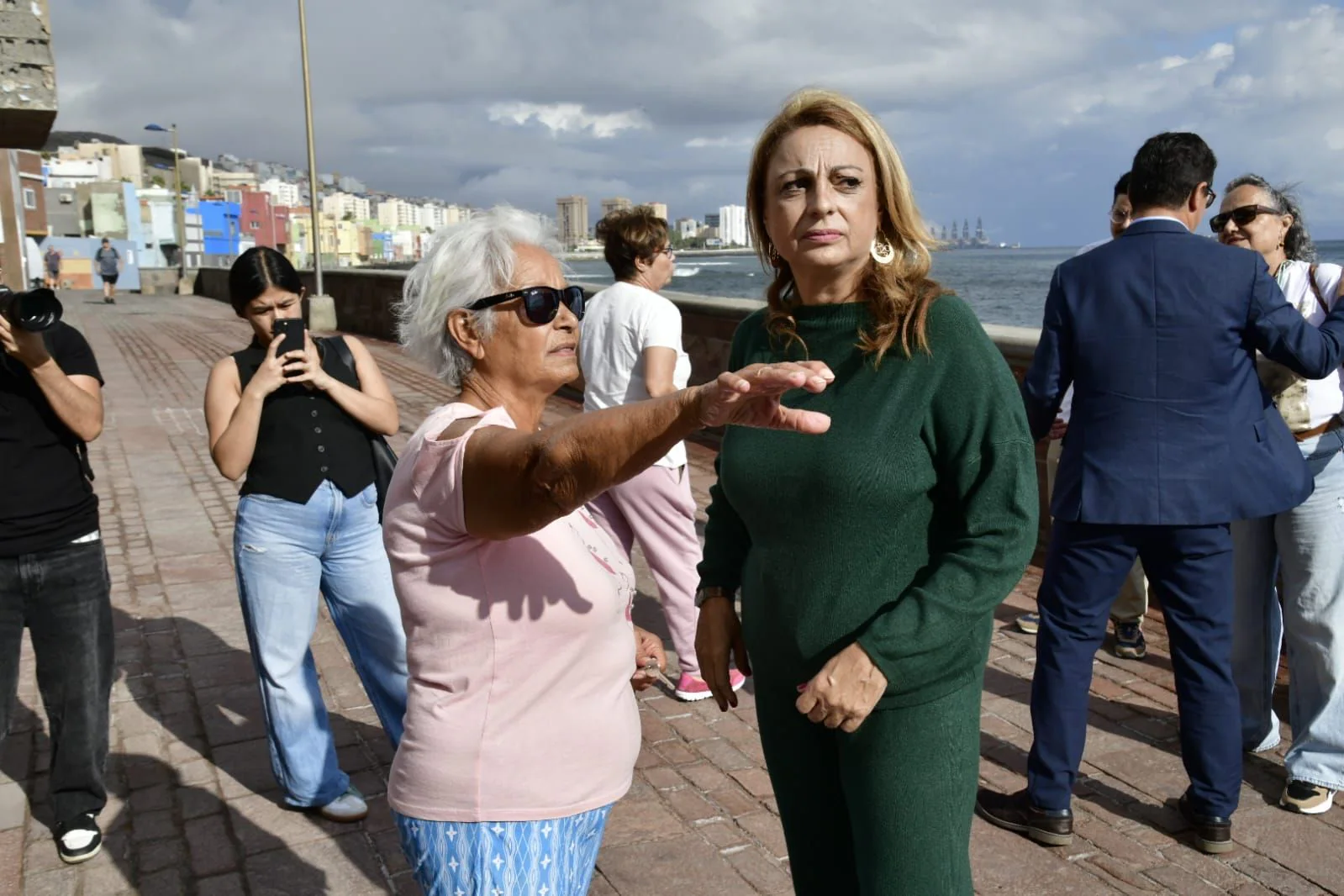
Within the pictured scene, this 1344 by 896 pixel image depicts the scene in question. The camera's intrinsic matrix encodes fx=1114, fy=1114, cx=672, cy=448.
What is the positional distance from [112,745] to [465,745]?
3.10 meters

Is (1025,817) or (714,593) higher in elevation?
(714,593)

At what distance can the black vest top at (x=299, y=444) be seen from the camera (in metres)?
3.52

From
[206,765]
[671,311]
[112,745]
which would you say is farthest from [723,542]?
[112,745]

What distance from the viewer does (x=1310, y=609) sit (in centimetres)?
368

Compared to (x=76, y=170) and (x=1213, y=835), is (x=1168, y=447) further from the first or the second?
(x=76, y=170)

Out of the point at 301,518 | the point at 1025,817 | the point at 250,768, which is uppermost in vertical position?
the point at 301,518

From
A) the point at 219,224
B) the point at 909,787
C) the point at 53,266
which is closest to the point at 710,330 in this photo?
the point at 909,787

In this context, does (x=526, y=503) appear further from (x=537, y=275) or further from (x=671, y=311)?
(x=671, y=311)

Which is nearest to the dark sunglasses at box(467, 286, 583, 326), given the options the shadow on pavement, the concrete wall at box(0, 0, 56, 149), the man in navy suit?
the concrete wall at box(0, 0, 56, 149)

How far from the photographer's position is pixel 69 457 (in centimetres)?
350

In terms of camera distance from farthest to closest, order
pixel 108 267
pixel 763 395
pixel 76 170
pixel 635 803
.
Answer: pixel 76 170 < pixel 108 267 < pixel 635 803 < pixel 763 395

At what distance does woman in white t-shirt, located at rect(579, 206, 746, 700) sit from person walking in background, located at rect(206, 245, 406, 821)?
1.07 meters

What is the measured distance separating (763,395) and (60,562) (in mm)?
2879

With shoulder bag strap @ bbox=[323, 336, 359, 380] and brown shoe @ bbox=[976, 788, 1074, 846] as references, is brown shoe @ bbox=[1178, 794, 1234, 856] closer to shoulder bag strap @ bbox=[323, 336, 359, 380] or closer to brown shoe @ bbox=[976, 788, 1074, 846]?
brown shoe @ bbox=[976, 788, 1074, 846]
